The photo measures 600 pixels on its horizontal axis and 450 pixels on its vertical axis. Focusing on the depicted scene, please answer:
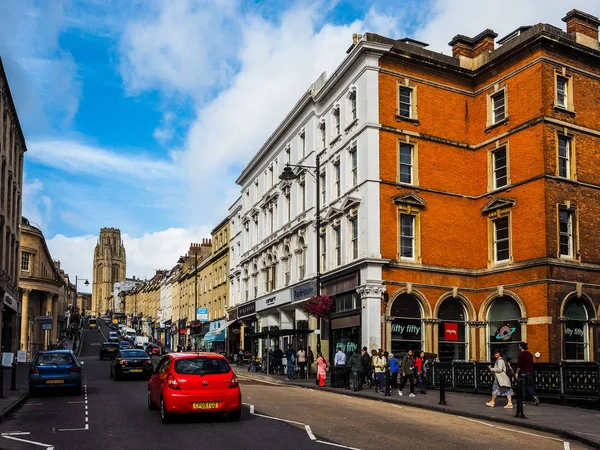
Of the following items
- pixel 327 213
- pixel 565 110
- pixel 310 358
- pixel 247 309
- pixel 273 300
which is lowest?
pixel 310 358

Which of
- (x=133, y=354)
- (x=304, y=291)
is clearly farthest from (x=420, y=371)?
(x=304, y=291)

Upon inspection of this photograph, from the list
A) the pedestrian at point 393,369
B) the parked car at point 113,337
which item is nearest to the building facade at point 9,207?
the pedestrian at point 393,369

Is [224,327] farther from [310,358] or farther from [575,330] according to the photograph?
[575,330]

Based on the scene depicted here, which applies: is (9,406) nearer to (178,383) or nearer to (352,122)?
(178,383)

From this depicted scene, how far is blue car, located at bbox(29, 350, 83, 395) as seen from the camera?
2414 cm

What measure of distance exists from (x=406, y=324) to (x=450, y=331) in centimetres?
254

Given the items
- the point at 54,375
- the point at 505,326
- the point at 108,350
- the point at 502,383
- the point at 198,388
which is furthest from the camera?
the point at 108,350

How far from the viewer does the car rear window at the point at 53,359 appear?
24875mm

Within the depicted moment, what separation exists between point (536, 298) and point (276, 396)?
13.8 m

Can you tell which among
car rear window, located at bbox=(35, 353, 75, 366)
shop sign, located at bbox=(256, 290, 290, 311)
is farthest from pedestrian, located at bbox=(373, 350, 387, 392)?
shop sign, located at bbox=(256, 290, 290, 311)

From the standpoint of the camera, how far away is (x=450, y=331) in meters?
35.1

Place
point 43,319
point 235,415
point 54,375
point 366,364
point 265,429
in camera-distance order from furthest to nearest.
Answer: point 43,319
point 366,364
point 54,375
point 235,415
point 265,429

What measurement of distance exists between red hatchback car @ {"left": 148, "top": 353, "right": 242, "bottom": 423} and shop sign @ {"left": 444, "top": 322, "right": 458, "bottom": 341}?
20618 mm

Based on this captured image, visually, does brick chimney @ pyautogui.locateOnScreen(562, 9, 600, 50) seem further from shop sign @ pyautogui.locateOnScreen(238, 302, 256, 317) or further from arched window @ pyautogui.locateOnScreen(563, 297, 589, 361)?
shop sign @ pyautogui.locateOnScreen(238, 302, 256, 317)
